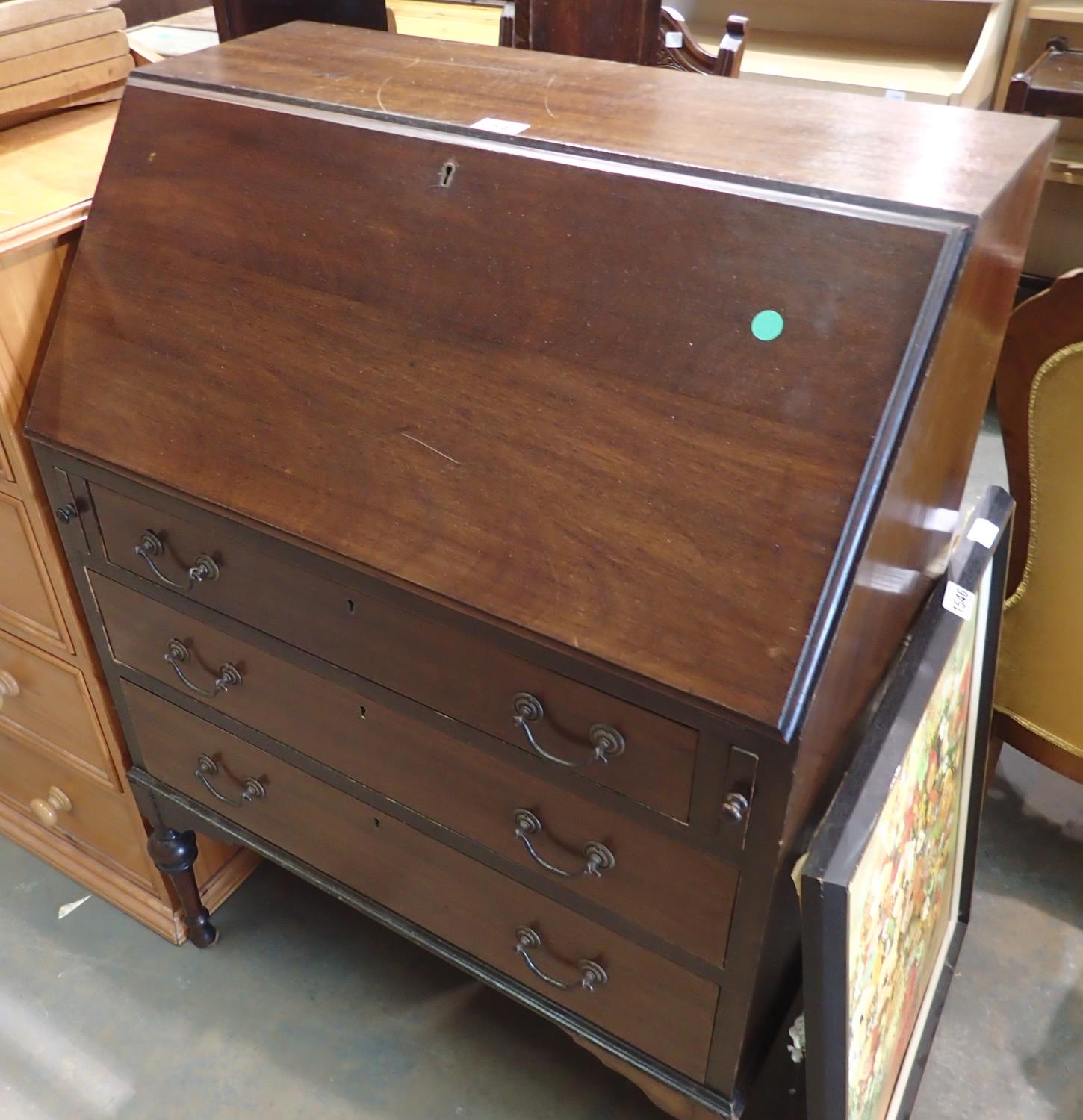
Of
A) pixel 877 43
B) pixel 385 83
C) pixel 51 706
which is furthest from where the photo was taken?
Answer: pixel 877 43

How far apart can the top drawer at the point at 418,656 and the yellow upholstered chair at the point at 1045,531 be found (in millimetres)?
613

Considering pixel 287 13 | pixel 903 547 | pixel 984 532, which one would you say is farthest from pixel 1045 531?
pixel 287 13

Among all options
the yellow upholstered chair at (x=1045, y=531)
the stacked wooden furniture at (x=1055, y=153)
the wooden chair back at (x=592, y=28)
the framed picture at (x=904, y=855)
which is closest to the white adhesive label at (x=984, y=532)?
the framed picture at (x=904, y=855)

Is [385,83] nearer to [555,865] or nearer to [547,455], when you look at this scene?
[547,455]

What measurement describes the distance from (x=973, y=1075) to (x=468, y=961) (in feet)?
2.16

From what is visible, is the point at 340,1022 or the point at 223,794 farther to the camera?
the point at 340,1022

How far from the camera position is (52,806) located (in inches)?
55.7

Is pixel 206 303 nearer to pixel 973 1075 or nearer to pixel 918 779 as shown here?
pixel 918 779

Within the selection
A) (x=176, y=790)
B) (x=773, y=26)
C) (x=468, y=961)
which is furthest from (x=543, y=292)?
(x=773, y=26)

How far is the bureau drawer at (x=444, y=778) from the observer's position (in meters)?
0.80

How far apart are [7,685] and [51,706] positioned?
0.08 m

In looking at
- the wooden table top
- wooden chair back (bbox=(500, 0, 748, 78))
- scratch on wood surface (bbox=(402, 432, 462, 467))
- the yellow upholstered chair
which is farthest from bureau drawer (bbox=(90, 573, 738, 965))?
wooden chair back (bbox=(500, 0, 748, 78))

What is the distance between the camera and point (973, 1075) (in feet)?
4.08

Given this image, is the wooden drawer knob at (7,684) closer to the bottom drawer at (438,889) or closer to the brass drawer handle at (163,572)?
the bottom drawer at (438,889)
